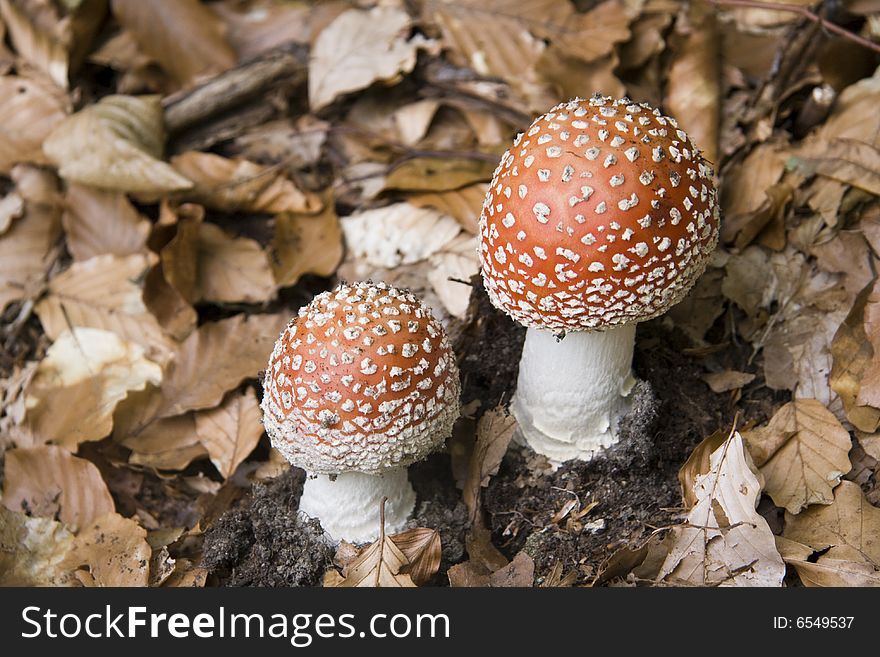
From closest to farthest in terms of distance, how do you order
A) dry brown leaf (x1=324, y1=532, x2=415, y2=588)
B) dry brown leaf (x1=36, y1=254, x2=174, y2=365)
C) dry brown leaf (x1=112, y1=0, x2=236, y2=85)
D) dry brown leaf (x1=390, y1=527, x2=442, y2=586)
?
dry brown leaf (x1=324, y1=532, x2=415, y2=588)
dry brown leaf (x1=390, y1=527, x2=442, y2=586)
dry brown leaf (x1=36, y1=254, x2=174, y2=365)
dry brown leaf (x1=112, y1=0, x2=236, y2=85)

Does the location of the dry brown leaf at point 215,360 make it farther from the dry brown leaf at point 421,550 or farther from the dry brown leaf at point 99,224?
the dry brown leaf at point 421,550

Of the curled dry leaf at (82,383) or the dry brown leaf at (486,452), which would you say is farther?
the curled dry leaf at (82,383)

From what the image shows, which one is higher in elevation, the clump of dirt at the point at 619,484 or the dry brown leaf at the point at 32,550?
the dry brown leaf at the point at 32,550

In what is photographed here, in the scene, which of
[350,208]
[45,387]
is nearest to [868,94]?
[350,208]

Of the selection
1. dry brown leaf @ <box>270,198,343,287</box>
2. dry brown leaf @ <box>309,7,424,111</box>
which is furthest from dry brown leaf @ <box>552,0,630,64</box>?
dry brown leaf @ <box>270,198,343,287</box>

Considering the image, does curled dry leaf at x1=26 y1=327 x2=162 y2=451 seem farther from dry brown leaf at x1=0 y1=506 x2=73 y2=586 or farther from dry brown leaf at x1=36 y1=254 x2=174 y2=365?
dry brown leaf at x1=0 y1=506 x2=73 y2=586

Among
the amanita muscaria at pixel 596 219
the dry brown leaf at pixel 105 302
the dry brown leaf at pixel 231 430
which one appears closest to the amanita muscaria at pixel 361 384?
the amanita muscaria at pixel 596 219
